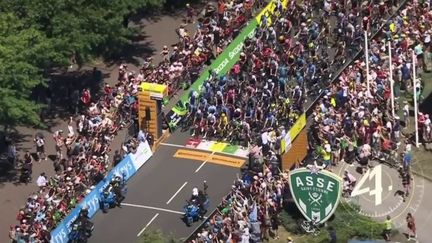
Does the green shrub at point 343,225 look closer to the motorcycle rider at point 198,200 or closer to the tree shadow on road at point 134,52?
the motorcycle rider at point 198,200

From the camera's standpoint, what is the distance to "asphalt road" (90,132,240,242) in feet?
135

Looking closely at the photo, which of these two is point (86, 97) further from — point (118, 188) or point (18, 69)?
point (118, 188)

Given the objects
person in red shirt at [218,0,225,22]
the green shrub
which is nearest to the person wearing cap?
person in red shirt at [218,0,225,22]

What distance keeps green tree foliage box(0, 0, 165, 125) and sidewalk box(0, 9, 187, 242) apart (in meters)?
1.80

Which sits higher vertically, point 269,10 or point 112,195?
point 269,10

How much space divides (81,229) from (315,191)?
320 inches

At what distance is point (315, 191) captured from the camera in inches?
1558

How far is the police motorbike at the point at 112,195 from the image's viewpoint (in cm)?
4216

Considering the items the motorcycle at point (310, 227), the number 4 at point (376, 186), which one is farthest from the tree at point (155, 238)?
the number 4 at point (376, 186)

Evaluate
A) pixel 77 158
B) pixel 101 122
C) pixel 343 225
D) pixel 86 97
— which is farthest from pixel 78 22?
pixel 343 225

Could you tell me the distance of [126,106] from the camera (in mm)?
48000

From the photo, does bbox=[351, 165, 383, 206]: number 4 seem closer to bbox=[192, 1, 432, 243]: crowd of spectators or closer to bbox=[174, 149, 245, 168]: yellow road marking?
bbox=[192, 1, 432, 243]: crowd of spectators

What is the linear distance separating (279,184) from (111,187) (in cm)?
604

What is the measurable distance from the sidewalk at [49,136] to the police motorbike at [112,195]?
3306 mm
